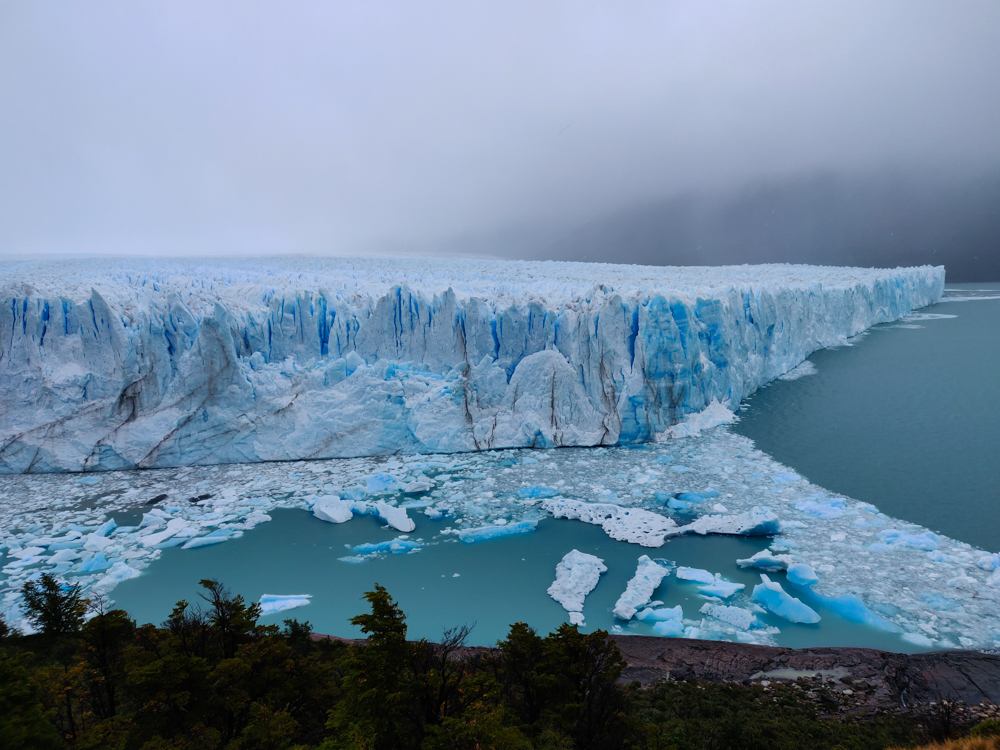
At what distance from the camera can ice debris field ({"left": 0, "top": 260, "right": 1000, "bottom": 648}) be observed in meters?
7.58

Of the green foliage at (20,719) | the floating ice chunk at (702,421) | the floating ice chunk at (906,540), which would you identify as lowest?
the floating ice chunk at (906,540)

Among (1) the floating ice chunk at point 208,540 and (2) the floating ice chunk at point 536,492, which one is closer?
(1) the floating ice chunk at point 208,540

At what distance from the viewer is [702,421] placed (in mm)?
13430

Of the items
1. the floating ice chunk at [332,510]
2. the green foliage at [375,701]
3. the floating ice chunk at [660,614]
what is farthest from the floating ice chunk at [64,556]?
the floating ice chunk at [660,614]

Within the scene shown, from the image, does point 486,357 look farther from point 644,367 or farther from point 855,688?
point 855,688

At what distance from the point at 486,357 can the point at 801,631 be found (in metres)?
8.89

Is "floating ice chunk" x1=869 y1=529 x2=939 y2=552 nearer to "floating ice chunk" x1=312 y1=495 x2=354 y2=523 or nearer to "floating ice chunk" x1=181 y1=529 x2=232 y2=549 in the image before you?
"floating ice chunk" x1=312 y1=495 x2=354 y2=523

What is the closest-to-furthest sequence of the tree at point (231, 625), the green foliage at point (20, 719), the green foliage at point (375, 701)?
the green foliage at point (20, 719), the green foliage at point (375, 701), the tree at point (231, 625)

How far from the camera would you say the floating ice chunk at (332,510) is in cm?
961

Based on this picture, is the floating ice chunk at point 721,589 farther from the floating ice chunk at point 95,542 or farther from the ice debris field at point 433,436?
the floating ice chunk at point 95,542

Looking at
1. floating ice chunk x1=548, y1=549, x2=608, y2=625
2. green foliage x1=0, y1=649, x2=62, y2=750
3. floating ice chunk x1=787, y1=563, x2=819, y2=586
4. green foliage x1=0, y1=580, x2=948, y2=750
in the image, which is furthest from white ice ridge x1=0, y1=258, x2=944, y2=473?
green foliage x1=0, y1=649, x2=62, y2=750

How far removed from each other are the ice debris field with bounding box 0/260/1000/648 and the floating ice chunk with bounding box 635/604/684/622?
0.04 metres

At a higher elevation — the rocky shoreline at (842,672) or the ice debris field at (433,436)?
the ice debris field at (433,436)

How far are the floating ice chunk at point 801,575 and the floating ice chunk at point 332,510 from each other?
7.38m
